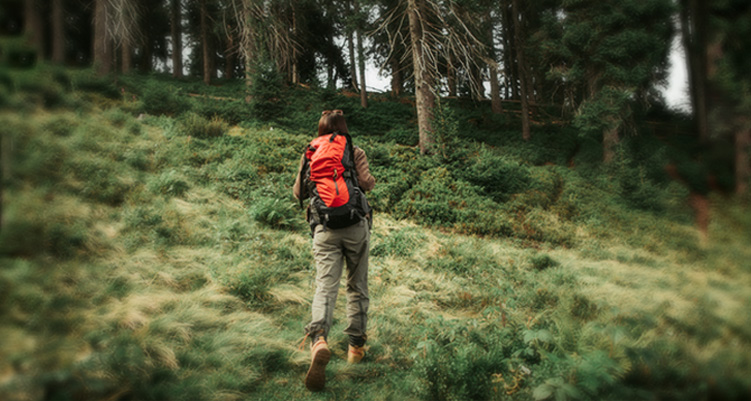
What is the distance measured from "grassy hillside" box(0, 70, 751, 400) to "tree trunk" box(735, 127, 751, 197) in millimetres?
64

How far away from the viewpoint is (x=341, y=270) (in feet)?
11.1

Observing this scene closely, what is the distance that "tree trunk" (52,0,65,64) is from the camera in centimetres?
162

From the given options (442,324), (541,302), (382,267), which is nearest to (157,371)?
(442,324)

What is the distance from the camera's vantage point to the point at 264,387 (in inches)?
113

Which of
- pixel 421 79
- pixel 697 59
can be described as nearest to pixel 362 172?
pixel 697 59

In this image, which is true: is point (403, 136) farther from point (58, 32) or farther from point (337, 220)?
point (58, 32)

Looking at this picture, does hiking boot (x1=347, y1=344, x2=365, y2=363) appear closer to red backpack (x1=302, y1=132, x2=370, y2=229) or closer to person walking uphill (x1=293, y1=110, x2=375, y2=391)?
person walking uphill (x1=293, y1=110, x2=375, y2=391)

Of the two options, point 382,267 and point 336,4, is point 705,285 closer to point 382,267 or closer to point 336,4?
point 382,267

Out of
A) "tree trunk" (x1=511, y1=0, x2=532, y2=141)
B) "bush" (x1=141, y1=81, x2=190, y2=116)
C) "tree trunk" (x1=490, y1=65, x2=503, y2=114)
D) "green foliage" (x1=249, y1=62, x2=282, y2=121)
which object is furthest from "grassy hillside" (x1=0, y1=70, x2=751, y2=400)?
"tree trunk" (x1=490, y1=65, x2=503, y2=114)

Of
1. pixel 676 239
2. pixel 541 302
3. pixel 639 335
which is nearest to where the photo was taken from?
pixel 676 239

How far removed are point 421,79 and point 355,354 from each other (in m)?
9.90

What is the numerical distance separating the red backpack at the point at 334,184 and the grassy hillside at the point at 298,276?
50.1 inches

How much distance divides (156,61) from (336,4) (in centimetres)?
2040

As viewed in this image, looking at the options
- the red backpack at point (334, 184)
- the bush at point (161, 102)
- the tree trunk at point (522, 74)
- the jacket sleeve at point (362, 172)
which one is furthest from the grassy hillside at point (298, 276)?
the tree trunk at point (522, 74)
